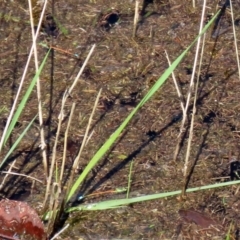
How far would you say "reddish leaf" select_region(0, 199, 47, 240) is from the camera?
1.77m

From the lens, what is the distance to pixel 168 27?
2.59m

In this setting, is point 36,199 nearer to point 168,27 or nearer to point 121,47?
point 121,47

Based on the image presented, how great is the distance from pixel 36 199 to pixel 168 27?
1.03 m

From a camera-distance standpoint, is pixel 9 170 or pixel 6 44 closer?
pixel 9 170

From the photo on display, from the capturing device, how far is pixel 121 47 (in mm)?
2492

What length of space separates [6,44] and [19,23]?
144 millimetres

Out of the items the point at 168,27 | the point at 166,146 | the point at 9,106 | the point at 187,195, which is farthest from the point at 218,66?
the point at 9,106

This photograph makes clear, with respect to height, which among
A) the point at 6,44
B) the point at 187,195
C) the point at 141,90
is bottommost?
the point at 187,195

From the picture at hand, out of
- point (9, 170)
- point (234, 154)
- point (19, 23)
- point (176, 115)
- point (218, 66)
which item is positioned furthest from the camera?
point (19, 23)

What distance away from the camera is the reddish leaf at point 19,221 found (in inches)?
69.7

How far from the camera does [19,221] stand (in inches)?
70.2

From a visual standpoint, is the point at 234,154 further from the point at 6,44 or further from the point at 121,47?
the point at 6,44

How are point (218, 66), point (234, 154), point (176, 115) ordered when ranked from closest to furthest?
point (234, 154)
point (176, 115)
point (218, 66)

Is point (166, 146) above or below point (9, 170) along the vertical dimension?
below
